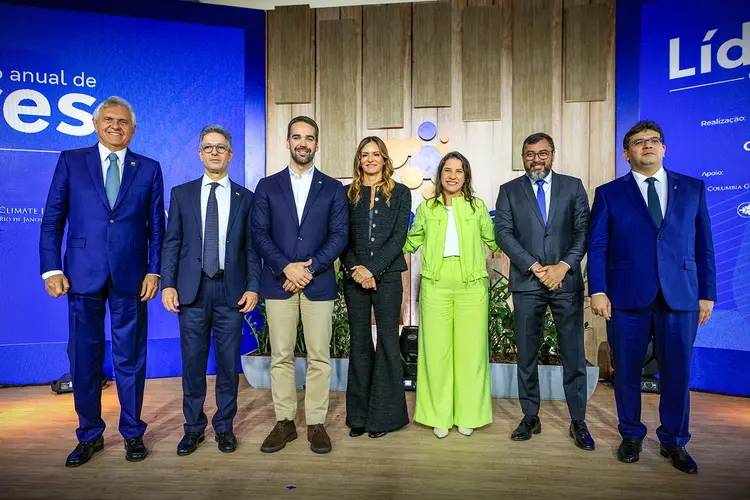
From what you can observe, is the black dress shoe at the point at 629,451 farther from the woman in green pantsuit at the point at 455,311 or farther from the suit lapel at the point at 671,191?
the suit lapel at the point at 671,191

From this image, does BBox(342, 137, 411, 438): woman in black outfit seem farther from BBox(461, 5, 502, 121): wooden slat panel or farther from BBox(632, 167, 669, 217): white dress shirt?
BBox(461, 5, 502, 121): wooden slat panel

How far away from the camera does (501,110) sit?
4.88 meters

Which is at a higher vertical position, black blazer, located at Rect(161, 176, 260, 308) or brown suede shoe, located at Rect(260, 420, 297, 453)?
black blazer, located at Rect(161, 176, 260, 308)

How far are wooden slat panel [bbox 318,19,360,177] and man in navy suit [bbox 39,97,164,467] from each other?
2.40m

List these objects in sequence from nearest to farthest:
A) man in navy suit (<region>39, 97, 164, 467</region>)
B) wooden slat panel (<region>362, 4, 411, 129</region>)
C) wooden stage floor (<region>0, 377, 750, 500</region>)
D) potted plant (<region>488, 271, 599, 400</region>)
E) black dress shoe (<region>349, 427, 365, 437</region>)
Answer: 1. wooden stage floor (<region>0, 377, 750, 500</region>)
2. man in navy suit (<region>39, 97, 164, 467</region>)
3. black dress shoe (<region>349, 427, 365, 437</region>)
4. potted plant (<region>488, 271, 599, 400</region>)
5. wooden slat panel (<region>362, 4, 411, 129</region>)

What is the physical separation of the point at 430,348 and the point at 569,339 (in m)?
0.85

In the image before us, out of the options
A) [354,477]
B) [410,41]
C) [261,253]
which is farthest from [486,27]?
[354,477]

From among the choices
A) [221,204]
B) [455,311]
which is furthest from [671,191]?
[221,204]

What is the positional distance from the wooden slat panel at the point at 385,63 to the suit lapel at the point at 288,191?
222 centimetres

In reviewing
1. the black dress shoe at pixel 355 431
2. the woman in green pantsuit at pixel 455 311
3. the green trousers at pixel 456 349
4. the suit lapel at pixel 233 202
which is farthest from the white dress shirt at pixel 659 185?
the suit lapel at pixel 233 202

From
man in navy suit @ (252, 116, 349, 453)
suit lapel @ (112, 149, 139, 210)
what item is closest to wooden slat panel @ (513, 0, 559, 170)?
man in navy suit @ (252, 116, 349, 453)

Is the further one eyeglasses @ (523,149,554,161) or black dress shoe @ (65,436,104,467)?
eyeglasses @ (523,149,554,161)

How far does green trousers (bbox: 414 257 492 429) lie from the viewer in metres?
3.20

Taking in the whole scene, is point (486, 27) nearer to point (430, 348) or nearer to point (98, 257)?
point (430, 348)
